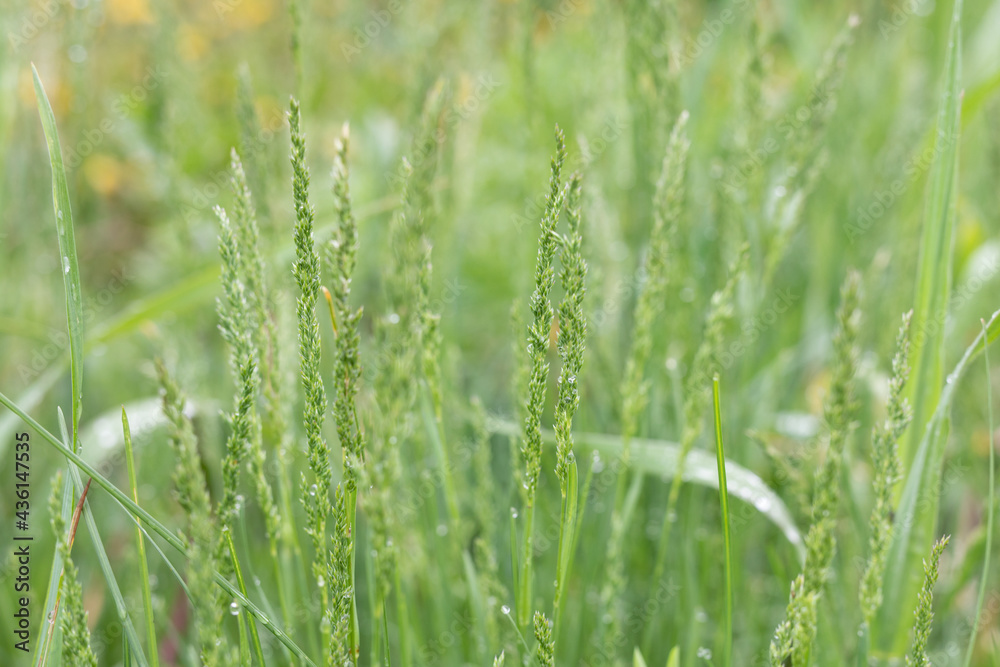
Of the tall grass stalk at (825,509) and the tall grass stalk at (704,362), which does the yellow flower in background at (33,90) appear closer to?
the tall grass stalk at (704,362)

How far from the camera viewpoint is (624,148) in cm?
171

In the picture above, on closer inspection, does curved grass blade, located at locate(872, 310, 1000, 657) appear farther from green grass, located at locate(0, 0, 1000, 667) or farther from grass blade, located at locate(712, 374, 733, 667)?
grass blade, located at locate(712, 374, 733, 667)

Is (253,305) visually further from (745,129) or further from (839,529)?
(839,529)

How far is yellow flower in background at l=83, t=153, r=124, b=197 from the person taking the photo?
2.83 meters

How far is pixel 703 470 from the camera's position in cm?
105

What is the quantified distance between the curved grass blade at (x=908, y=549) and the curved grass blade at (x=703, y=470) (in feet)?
0.37

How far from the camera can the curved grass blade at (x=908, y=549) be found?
2.87ft

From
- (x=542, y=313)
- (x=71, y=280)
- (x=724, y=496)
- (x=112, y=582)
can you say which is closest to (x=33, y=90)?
(x=71, y=280)

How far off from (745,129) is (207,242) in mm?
1749

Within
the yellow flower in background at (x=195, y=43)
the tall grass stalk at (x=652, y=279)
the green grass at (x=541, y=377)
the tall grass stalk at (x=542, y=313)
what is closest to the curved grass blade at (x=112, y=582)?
the green grass at (x=541, y=377)

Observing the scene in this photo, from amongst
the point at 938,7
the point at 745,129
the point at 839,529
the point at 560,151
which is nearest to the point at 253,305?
the point at 560,151

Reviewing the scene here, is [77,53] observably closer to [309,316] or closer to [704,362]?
[309,316]

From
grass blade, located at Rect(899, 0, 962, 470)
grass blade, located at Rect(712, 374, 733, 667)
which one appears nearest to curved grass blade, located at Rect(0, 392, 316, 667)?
grass blade, located at Rect(712, 374, 733, 667)

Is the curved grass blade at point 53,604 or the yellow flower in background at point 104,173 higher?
the yellow flower in background at point 104,173
